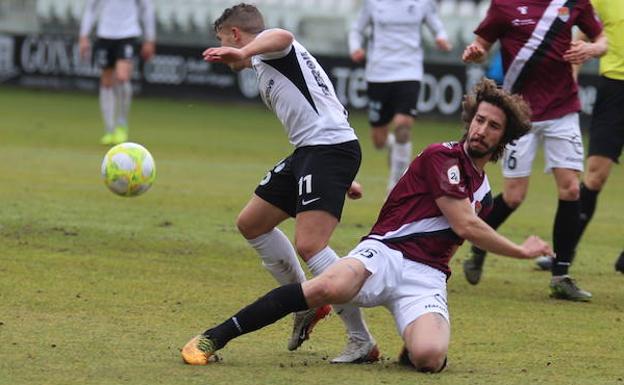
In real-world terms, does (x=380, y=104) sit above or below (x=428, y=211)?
below

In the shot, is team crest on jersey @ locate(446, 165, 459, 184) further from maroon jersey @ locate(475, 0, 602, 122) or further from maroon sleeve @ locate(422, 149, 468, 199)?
maroon jersey @ locate(475, 0, 602, 122)

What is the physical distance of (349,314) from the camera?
682cm

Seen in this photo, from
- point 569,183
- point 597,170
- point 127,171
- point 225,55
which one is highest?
point 225,55

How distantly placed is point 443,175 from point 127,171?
244 centimetres

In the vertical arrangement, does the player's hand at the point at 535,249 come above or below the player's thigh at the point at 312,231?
above

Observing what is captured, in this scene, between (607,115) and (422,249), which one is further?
(607,115)

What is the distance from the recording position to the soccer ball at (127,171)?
8273 millimetres

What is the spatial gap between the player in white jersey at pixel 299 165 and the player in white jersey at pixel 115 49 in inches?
419

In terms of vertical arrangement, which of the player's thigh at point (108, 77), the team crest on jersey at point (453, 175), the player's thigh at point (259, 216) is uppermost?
the team crest on jersey at point (453, 175)

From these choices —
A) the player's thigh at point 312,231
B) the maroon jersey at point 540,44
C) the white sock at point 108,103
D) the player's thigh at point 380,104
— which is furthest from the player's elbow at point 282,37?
the white sock at point 108,103

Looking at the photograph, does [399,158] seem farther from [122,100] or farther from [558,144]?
[122,100]

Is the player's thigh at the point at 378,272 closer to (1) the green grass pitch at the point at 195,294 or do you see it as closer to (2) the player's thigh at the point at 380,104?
(1) the green grass pitch at the point at 195,294

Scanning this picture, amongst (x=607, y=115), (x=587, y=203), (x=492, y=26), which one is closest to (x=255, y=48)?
(x=492, y=26)

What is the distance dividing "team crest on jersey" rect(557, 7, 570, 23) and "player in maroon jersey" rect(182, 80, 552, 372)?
2.44 metres
